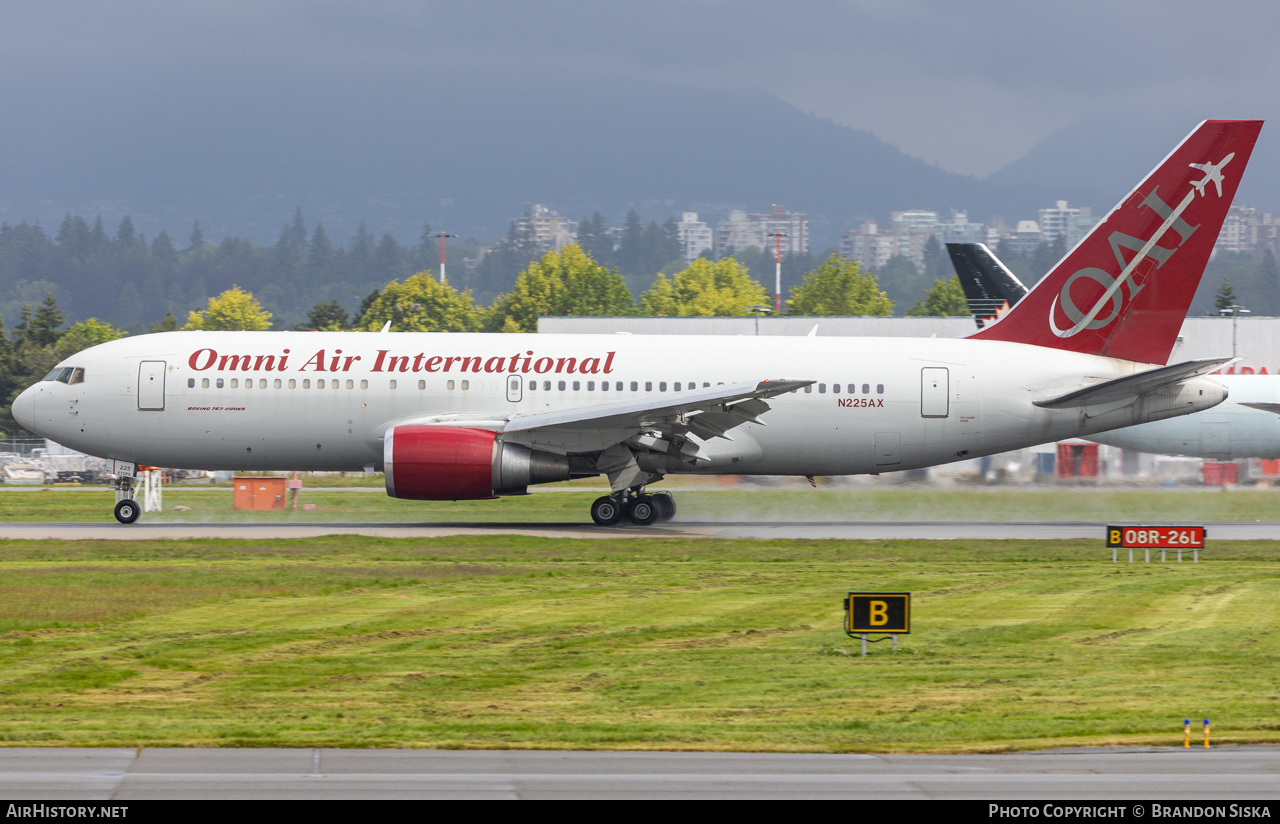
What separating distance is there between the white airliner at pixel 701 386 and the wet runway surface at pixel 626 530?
135 cm

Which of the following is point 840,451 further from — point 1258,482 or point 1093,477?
point 1258,482

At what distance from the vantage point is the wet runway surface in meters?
32.2

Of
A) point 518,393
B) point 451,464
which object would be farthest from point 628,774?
point 518,393

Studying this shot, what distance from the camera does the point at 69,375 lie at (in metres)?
34.1

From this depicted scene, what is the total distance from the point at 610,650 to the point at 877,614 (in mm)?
3589

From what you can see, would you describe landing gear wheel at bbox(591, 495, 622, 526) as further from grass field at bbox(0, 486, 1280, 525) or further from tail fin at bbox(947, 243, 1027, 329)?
tail fin at bbox(947, 243, 1027, 329)

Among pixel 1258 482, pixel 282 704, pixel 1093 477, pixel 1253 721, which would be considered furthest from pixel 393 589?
pixel 1258 482

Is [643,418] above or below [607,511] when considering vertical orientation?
above

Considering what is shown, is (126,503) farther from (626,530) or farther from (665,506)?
(665,506)

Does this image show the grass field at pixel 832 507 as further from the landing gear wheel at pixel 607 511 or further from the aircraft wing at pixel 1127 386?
the aircraft wing at pixel 1127 386

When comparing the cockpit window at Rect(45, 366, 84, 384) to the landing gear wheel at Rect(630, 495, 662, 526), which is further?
the landing gear wheel at Rect(630, 495, 662, 526)

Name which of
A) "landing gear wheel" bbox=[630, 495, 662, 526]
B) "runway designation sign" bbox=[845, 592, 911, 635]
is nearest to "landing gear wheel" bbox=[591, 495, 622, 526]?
"landing gear wheel" bbox=[630, 495, 662, 526]

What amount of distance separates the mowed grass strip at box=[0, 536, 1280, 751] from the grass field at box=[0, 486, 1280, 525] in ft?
28.6

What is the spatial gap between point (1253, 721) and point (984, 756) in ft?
11.2
